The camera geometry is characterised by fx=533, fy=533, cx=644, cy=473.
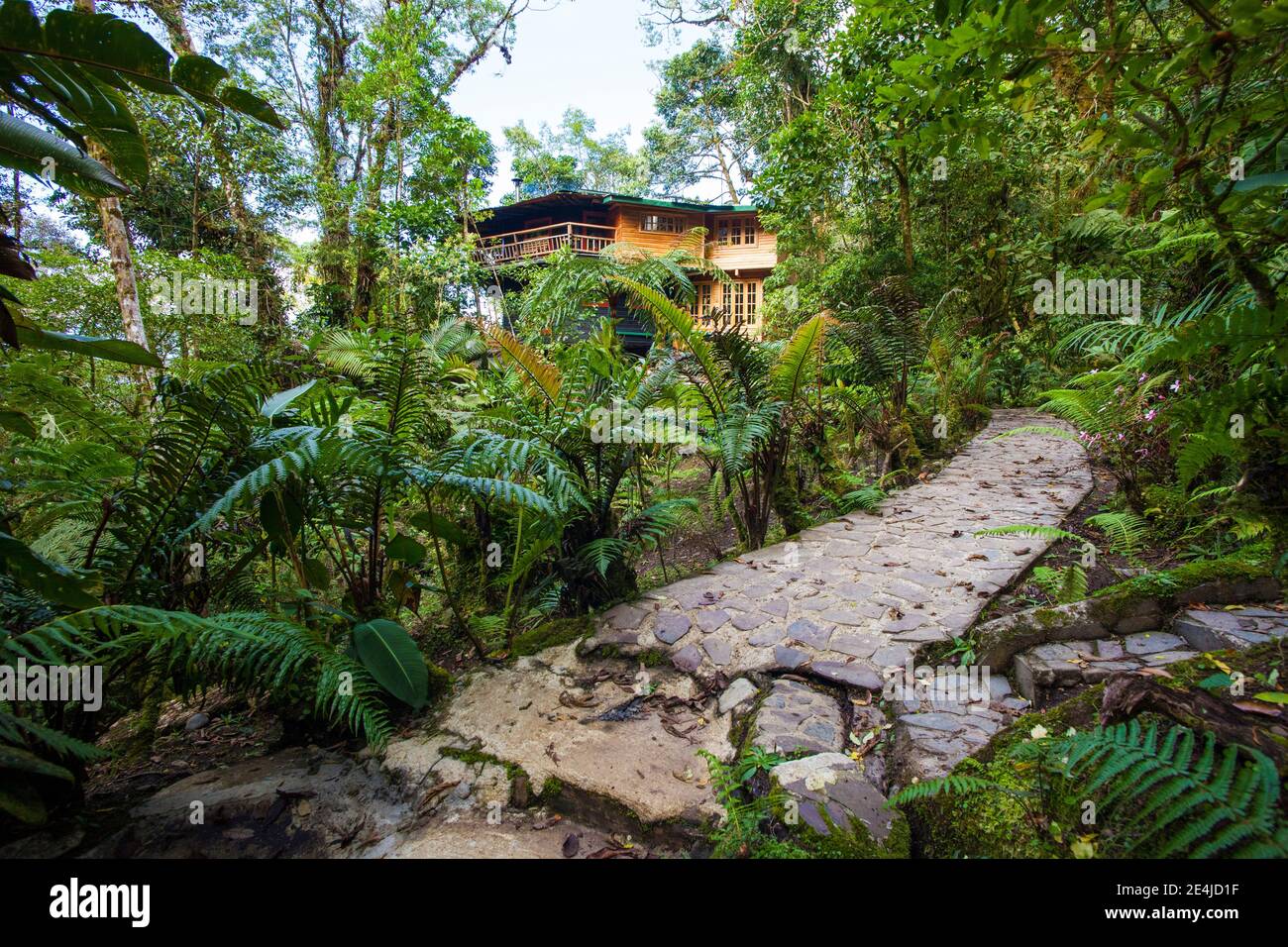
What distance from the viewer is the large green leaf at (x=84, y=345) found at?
1.66 metres

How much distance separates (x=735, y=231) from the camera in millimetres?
18391

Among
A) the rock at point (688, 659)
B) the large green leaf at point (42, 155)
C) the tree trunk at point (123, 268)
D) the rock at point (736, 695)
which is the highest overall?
the tree trunk at point (123, 268)

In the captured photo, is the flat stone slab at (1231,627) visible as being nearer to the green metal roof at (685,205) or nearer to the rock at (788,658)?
the rock at (788,658)

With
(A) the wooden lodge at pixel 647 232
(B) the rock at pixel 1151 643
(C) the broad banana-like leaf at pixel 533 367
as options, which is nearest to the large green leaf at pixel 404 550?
(C) the broad banana-like leaf at pixel 533 367

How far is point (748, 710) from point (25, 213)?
55.8 ft

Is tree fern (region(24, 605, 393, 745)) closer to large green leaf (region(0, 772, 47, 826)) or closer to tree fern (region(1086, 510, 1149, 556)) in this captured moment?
large green leaf (region(0, 772, 47, 826))

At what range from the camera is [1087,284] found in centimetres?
638

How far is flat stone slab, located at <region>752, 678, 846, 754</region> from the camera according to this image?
1.91 meters

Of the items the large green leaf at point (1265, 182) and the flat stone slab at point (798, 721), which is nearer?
the large green leaf at point (1265, 182)

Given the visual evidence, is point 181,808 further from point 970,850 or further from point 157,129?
point 157,129

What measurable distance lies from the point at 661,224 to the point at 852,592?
682 inches

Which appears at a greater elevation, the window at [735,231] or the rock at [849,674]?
the window at [735,231]

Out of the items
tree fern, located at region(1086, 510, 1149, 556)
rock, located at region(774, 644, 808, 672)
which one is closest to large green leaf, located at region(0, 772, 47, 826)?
rock, located at region(774, 644, 808, 672)

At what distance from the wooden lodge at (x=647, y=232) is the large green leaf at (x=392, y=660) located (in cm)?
1514
